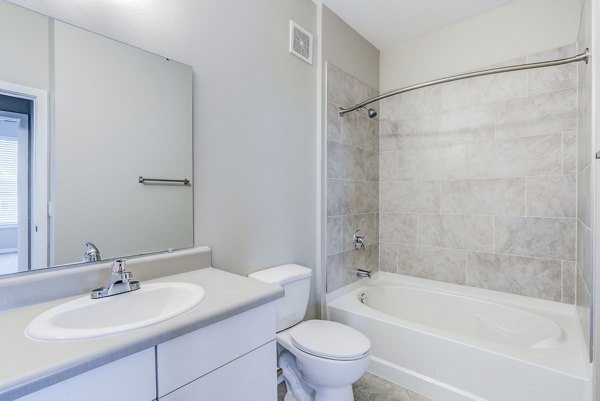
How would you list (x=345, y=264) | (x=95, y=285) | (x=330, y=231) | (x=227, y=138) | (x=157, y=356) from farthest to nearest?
1. (x=345, y=264)
2. (x=330, y=231)
3. (x=227, y=138)
4. (x=95, y=285)
5. (x=157, y=356)

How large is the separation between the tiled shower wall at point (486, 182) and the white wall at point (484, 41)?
0.12 m

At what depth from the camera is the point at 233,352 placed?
0.95 metres

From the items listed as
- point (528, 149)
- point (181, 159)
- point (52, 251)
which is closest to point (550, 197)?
point (528, 149)

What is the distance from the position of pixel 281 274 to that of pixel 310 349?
43 centimetres

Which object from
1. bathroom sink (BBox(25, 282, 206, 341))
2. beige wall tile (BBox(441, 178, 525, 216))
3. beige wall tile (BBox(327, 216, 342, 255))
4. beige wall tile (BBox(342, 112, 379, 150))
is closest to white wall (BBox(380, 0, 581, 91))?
beige wall tile (BBox(342, 112, 379, 150))

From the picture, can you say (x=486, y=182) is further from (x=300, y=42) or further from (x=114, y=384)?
(x=114, y=384)

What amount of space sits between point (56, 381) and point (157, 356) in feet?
0.71

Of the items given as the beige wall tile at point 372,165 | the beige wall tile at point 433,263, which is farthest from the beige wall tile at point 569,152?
the beige wall tile at point 372,165

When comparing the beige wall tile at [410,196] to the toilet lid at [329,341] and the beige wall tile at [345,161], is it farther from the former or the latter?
the toilet lid at [329,341]

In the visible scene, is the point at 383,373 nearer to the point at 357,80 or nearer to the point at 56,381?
the point at 56,381

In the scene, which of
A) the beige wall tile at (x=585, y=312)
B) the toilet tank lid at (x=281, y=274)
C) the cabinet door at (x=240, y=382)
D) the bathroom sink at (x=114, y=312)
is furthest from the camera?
the toilet tank lid at (x=281, y=274)

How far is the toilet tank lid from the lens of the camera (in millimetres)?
1616

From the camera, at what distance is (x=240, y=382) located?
0.98 metres

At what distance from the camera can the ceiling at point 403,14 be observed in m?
2.11
